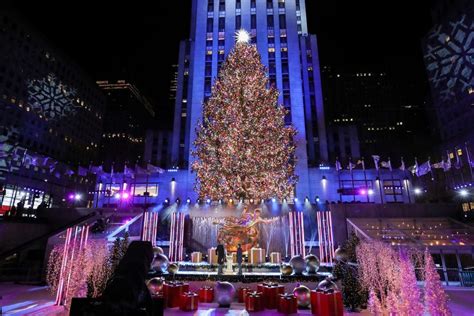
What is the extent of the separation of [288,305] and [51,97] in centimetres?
5972

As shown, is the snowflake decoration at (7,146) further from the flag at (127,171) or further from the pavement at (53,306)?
the pavement at (53,306)

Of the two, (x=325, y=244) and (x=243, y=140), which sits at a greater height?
(x=243, y=140)

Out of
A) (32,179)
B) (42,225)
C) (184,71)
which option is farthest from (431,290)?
(32,179)

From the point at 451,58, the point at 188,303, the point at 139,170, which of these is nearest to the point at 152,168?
→ the point at 139,170

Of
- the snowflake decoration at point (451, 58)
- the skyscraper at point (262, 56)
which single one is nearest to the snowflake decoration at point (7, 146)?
the skyscraper at point (262, 56)

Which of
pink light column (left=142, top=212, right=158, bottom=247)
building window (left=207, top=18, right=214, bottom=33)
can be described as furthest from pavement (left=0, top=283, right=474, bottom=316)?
building window (left=207, top=18, right=214, bottom=33)

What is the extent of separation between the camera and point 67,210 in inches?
827

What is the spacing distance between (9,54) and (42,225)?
121 ft

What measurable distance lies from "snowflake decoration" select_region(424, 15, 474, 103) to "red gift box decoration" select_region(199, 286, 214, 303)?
180 ft

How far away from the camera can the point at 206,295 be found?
943cm

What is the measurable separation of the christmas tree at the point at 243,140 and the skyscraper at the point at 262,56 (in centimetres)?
1453

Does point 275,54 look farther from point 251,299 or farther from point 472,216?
point 251,299

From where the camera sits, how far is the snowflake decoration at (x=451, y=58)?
44469 mm

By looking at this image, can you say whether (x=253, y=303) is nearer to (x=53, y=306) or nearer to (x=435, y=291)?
(x=435, y=291)
